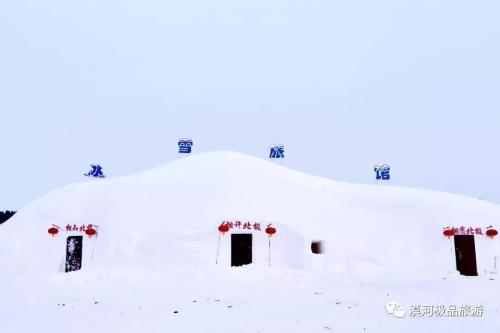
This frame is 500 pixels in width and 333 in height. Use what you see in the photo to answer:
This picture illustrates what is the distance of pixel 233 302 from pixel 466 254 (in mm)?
15989

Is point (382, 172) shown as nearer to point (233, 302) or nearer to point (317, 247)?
point (317, 247)

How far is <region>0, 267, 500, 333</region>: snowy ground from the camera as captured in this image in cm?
1096

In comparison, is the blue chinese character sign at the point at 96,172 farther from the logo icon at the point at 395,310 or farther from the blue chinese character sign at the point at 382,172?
the logo icon at the point at 395,310

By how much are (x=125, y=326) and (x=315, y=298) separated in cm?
722

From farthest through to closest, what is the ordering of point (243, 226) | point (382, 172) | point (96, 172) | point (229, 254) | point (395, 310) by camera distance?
point (382, 172) < point (96, 172) < point (243, 226) < point (229, 254) < point (395, 310)

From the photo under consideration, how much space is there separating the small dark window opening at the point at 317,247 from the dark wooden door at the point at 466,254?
7.92m

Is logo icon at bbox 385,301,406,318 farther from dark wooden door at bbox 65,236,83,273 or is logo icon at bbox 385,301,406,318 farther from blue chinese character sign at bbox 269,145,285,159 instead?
blue chinese character sign at bbox 269,145,285,159

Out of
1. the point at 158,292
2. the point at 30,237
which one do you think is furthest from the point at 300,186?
the point at 30,237

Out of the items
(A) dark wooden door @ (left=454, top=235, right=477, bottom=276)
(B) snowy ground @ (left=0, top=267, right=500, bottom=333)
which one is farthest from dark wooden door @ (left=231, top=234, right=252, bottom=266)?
(A) dark wooden door @ (left=454, top=235, right=477, bottom=276)

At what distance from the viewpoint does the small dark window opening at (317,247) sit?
23.3 metres

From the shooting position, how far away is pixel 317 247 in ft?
77.0

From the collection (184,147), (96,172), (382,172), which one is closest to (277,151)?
(184,147)

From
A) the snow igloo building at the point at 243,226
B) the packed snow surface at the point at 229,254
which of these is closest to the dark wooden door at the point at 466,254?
the snow igloo building at the point at 243,226

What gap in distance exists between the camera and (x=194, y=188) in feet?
82.8
